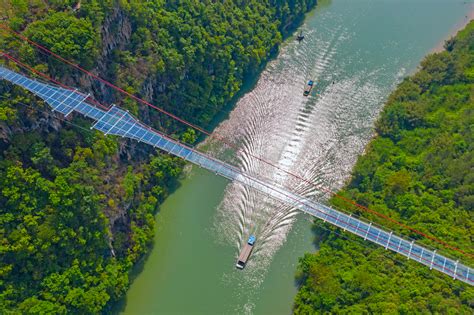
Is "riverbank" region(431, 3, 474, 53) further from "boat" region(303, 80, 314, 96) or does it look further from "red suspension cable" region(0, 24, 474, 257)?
"red suspension cable" region(0, 24, 474, 257)

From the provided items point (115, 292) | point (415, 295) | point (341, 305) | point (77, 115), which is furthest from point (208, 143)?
point (415, 295)

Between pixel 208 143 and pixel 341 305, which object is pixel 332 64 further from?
pixel 341 305

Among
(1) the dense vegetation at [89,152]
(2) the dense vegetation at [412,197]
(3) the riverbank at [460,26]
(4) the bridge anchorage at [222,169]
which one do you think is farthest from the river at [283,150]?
(4) the bridge anchorage at [222,169]

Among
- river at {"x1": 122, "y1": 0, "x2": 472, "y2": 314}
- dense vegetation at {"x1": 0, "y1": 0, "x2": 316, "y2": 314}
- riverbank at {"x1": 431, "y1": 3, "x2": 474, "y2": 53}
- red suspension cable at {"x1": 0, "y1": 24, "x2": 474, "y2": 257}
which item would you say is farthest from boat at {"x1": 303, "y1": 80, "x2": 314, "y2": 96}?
riverbank at {"x1": 431, "y1": 3, "x2": 474, "y2": 53}

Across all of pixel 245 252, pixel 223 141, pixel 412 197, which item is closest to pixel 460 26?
pixel 412 197

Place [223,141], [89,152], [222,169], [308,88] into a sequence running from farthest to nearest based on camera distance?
[308,88] < [223,141] < [222,169] < [89,152]

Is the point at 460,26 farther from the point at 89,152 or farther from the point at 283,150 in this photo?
the point at 89,152
